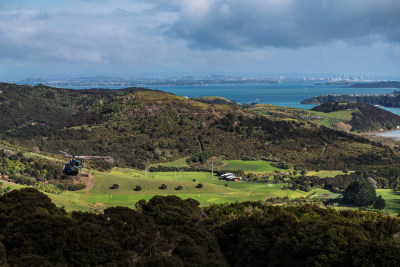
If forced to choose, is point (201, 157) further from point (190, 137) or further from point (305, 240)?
point (305, 240)

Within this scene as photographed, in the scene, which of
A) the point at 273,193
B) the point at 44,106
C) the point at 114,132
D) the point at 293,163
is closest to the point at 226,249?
the point at 273,193

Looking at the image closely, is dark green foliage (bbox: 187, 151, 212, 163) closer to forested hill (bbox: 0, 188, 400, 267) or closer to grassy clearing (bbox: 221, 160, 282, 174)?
grassy clearing (bbox: 221, 160, 282, 174)

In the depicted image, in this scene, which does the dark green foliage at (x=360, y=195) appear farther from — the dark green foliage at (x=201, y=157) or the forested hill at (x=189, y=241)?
the dark green foliage at (x=201, y=157)

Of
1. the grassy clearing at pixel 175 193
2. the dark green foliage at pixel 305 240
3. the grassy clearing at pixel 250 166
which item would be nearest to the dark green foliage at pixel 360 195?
the grassy clearing at pixel 175 193

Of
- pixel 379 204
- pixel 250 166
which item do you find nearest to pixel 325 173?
pixel 250 166

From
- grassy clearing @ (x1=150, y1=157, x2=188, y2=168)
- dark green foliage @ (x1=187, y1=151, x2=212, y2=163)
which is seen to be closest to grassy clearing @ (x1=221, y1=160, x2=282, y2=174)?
dark green foliage @ (x1=187, y1=151, x2=212, y2=163)

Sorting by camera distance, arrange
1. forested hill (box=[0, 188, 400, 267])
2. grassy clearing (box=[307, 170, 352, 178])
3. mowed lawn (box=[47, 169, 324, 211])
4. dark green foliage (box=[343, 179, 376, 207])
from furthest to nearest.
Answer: grassy clearing (box=[307, 170, 352, 178]), dark green foliage (box=[343, 179, 376, 207]), mowed lawn (box=[47, 169, 324, 211]), forested hill (box=[0, 188, 400, 267])
